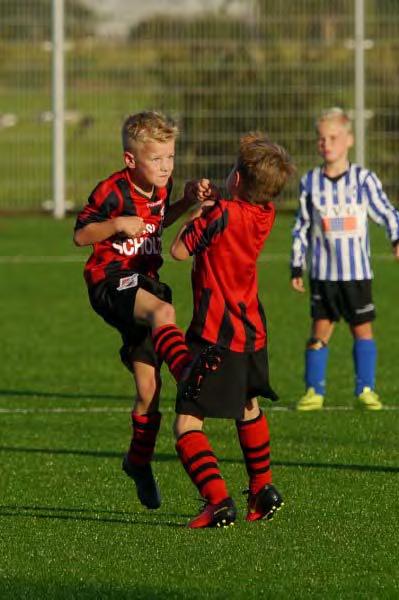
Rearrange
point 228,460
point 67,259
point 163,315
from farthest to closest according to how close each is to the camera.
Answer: point 67,259, point 228,460, point 163,315

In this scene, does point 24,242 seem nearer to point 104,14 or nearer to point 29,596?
point 104,14

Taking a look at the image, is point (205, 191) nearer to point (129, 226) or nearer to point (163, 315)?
point (129, 226)

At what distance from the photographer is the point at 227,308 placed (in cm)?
706

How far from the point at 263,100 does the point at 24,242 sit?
17.5ft

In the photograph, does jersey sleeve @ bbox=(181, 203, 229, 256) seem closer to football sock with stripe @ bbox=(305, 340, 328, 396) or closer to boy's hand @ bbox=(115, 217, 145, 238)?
boy's hand @ bbox=(115, 217, 145, 238)

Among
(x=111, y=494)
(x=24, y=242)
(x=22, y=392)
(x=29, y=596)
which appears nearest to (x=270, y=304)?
(x=22, y=392)

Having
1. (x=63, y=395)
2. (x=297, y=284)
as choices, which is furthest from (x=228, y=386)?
(x=63, y=395)

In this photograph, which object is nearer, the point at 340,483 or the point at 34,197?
the point at 340,483

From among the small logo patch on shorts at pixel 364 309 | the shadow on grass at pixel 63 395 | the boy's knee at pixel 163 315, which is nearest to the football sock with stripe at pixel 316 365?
the small logo patch on shorts at pixel 364 309

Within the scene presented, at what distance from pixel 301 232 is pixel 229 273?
12.9 ft

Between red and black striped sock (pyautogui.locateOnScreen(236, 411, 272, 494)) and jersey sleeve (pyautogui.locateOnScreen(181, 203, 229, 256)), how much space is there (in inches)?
31.4

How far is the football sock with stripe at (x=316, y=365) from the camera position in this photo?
11.0m

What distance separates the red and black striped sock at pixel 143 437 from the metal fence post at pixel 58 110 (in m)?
19.5

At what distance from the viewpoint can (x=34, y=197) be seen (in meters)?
27.4
